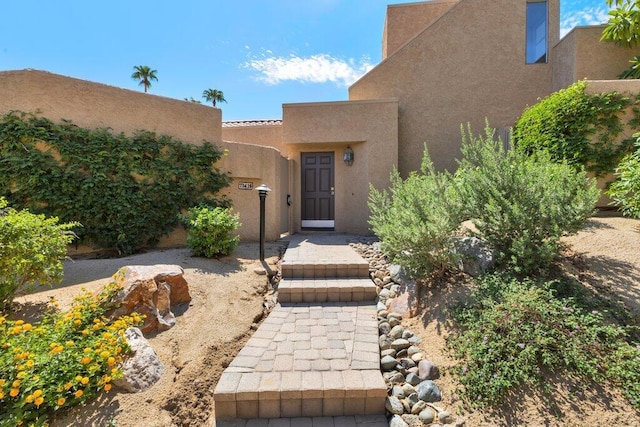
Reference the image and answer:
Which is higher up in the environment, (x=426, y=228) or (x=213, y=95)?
(x=213, y=95)

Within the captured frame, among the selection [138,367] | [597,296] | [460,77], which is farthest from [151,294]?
[460,77]

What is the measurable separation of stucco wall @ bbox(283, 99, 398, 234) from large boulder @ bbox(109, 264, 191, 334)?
535 cm

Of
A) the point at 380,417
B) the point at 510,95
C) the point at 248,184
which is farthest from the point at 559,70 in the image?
the point at 380,417

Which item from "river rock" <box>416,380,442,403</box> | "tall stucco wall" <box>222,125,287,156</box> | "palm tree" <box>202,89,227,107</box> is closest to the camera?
"river rock" <box>416,380,442,403</box>

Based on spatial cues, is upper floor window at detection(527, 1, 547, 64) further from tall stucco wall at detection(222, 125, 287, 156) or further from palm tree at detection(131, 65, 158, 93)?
palm tree at detection(131, 65, 158, 93)

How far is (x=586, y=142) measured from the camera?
5000mm

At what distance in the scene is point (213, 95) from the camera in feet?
72.3

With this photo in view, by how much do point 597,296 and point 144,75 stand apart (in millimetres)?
26339

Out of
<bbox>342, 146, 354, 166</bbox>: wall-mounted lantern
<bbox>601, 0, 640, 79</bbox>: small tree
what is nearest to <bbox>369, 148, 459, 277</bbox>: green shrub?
<bbox>342, 146, 354, 166</bbox>: wall-mounted lantern

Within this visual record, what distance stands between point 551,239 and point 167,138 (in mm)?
7147

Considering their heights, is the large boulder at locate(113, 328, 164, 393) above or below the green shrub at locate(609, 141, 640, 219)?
below

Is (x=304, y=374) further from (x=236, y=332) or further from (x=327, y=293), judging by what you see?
(x=327, y=293)

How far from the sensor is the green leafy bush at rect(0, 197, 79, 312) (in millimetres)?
2793

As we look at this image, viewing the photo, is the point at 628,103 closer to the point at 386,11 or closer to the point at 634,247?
the point at 634,247
